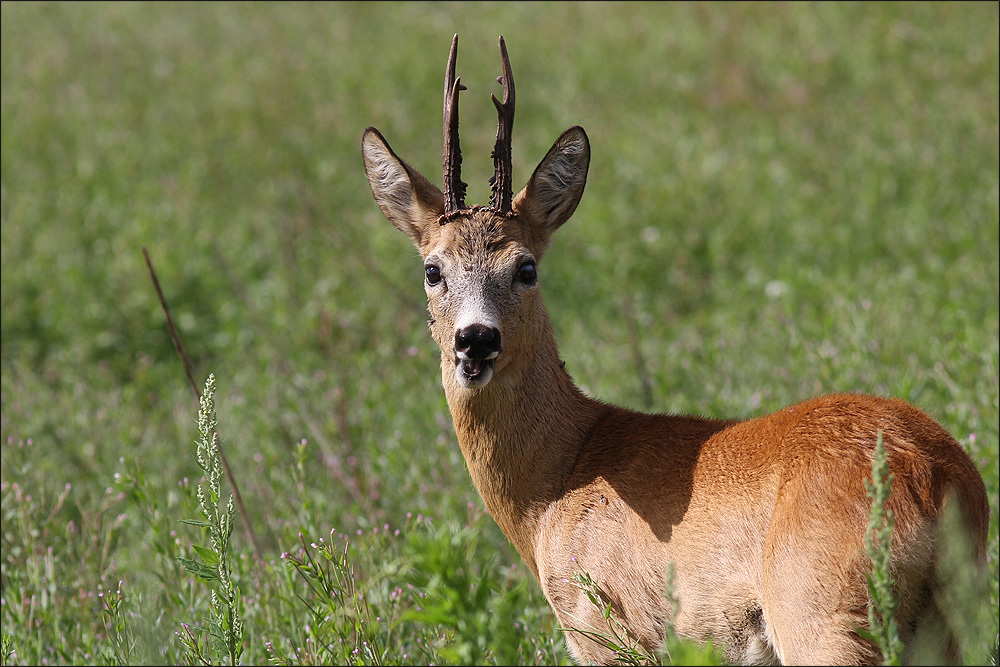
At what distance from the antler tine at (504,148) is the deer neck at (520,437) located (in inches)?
21.3

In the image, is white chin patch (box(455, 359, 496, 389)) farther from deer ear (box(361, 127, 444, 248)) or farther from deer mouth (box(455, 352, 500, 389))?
deer ear (box(361, 127, 444, 248))

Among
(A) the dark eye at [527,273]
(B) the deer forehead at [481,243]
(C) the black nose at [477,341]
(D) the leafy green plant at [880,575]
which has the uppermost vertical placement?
(B) the deer forehead at [481,243]

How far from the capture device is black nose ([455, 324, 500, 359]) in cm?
349

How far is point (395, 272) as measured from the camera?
9094mm

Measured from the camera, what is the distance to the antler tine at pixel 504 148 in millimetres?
3844

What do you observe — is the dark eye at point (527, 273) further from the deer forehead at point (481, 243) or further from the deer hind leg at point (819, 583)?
the deer hind leg at point (819, 583)

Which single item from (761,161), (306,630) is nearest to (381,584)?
(306,630)

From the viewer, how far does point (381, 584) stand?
4.16 meters

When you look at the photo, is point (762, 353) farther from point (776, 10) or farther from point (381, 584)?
point (776, 10)

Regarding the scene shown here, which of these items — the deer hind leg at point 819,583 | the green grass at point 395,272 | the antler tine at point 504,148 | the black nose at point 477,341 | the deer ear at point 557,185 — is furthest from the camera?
the green grass at point 395,272

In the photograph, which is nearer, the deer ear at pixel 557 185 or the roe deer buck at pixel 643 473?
the roe deer buck at pixel 643 473

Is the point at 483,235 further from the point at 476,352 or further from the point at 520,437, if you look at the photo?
the point at 520,437

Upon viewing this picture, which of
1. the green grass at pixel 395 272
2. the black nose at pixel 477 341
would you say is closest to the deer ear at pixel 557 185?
the black nose at pixel 477 341

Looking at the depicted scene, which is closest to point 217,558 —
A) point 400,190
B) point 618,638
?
point 618,638
